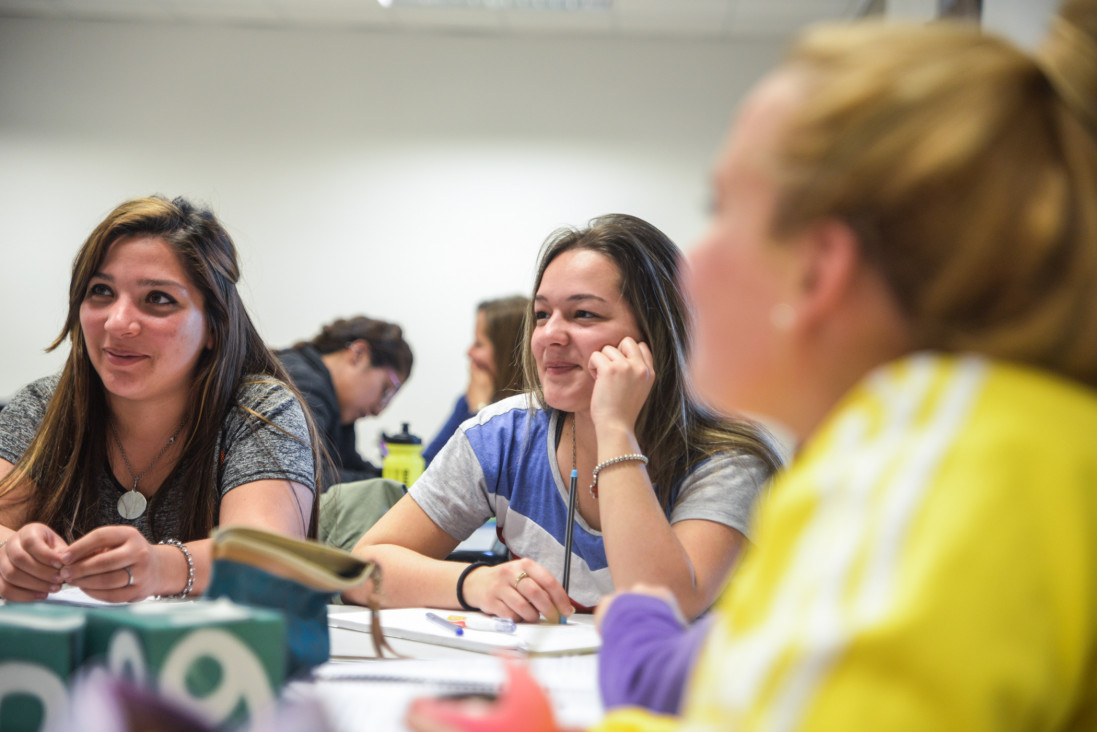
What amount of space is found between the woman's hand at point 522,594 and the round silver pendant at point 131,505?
2.28 ft

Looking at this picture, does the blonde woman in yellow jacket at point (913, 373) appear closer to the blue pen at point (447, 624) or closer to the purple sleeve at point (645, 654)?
the purple sleeve at point (645, 654)

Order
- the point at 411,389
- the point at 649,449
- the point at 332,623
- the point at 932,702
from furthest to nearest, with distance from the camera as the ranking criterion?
the point at 411,389 → the point at 649,449 → the point at 332,623 → the point at 932,702

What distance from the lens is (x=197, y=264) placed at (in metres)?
1.61

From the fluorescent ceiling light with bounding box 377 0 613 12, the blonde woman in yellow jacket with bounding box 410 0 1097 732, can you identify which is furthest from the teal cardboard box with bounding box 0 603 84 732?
the fluorescent ceiling light with bounding box 377 0 613 12

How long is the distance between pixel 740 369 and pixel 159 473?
1344 mm

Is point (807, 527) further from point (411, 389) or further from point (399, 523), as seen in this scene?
point (411, 389)

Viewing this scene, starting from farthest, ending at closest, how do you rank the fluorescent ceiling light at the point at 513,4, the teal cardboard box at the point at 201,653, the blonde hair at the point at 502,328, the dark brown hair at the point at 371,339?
the fluorescent ceiling light at the point at 513,4 < the dark brown hair at the point at 371,339 < the blonde hair at the point at 502,328 < the teal cardboard box at the point at 201,653

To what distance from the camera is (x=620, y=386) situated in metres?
1.43

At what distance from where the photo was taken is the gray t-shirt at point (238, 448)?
5.08 feet

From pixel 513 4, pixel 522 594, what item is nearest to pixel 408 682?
pixel 522 594

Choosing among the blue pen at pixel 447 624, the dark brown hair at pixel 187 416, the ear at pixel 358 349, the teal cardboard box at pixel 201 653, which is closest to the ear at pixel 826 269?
the teal cardboard box at pixel 201 653

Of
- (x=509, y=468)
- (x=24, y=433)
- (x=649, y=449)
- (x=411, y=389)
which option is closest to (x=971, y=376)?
(x=649, y=449)

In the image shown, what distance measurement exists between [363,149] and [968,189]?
4.88 metres

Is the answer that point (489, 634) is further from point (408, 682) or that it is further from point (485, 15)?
point (485, 15)
